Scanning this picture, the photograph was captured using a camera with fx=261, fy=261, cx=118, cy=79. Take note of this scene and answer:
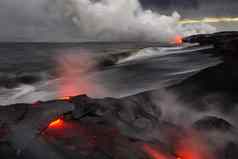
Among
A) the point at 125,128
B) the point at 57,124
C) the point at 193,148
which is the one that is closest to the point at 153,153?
the point at 125,128

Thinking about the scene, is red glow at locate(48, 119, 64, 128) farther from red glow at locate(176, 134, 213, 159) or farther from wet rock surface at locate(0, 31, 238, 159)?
red glow at locate(176, 134, 213, 159)

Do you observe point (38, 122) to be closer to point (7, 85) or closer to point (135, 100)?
point (135, 100)

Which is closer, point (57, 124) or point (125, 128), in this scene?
point (57, 124)

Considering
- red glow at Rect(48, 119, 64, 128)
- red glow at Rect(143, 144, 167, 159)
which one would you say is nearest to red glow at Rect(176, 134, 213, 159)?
red glow at Rect(143, 144, 167, 159)

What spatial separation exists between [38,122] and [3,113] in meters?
1.51

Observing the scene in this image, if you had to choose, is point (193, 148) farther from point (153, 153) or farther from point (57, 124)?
point (57, 124)

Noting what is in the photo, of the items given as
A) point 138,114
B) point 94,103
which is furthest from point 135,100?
point 94,103

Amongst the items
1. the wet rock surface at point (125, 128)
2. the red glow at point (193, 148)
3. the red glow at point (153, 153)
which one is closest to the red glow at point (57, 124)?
the wet rock surface at point (125, 128)

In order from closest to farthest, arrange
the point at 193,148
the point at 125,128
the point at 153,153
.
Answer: the point at 153,153, the point at 125,128, the point at 193,148

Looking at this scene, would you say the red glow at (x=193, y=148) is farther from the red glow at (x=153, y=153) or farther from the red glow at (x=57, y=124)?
the red glow at (x=57, y=124)

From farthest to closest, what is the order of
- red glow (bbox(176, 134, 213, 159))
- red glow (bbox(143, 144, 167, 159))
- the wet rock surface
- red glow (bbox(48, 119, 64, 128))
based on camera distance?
red glow (bbox(176, 134, 213, 159)) < red glow (bbox(48, 119, 64, 128)) < red glow (bbox(143, 144, 167, 159)) < the wet rock surface

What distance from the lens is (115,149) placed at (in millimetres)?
6484

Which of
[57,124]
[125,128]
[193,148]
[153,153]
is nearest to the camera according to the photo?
[153,153]

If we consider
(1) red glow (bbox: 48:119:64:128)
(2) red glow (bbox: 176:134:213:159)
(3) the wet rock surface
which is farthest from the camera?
(2) red glow (bbox: 176:134:213:159)
